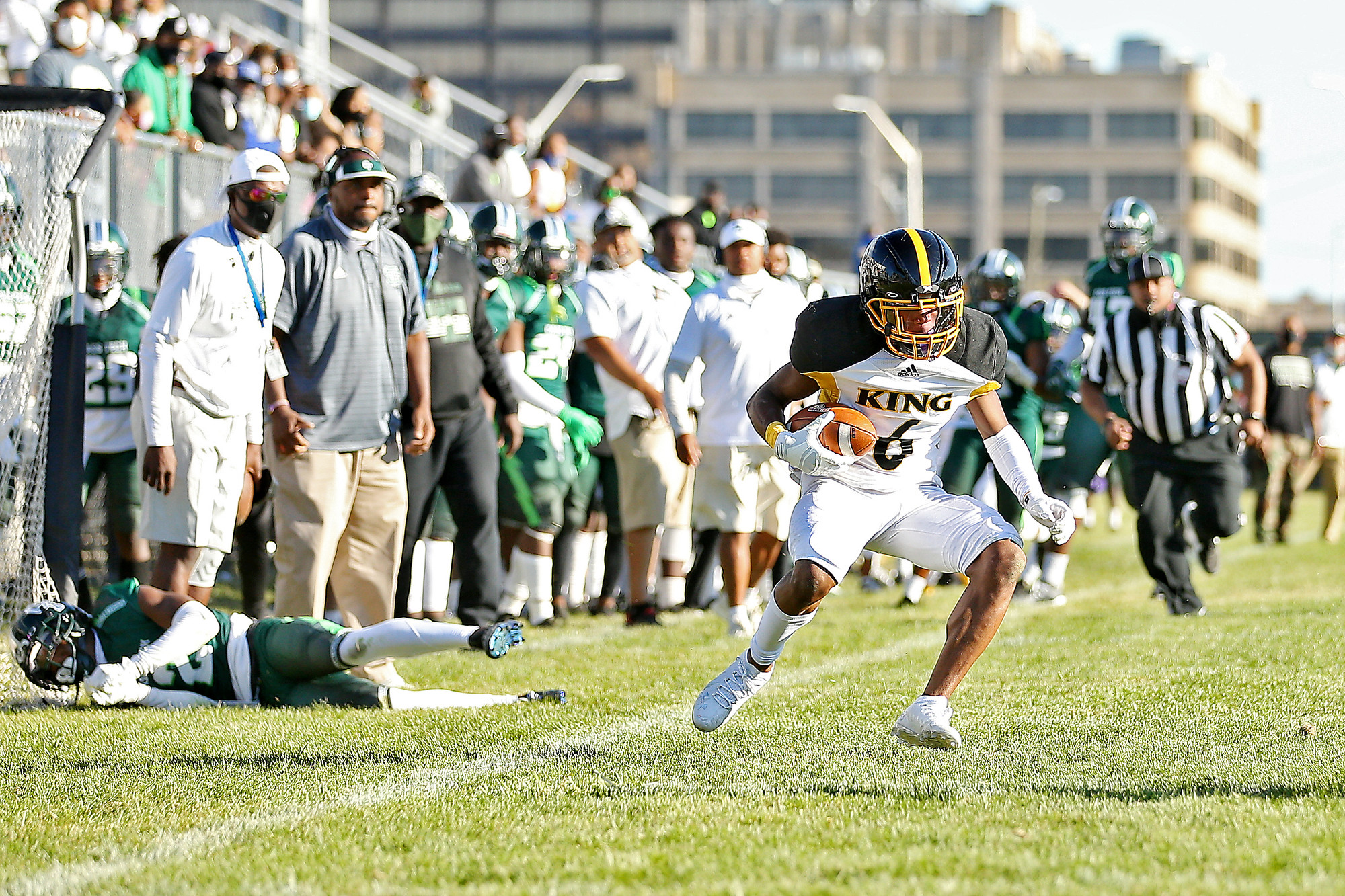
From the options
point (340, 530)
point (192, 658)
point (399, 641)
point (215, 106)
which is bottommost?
point (192, 658)

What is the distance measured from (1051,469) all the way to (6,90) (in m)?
7.59

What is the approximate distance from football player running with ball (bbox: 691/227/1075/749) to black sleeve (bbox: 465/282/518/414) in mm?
2524

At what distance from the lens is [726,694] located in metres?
5.83

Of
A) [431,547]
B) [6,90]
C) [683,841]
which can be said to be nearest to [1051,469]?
[431,547]

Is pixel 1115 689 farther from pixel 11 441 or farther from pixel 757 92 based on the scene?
pixel 757 92

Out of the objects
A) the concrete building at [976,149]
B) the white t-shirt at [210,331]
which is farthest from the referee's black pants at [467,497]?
the concrete building at [976,149]

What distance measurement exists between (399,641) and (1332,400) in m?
14.4

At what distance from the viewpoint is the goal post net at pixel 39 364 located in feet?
23.1

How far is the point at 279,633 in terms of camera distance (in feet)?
21.9

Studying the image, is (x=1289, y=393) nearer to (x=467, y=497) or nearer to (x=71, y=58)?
(x=71, y=58)

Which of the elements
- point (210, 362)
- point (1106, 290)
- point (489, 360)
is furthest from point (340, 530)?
point (1106, 290)

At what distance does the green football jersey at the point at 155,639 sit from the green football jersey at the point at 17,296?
1099 mm

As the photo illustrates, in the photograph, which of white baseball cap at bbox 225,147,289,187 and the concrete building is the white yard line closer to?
white baseball cap at bbox 225,147,289,187

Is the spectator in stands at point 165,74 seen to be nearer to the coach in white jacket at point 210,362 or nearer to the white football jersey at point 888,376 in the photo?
the coach in white jacket at point 210,362
